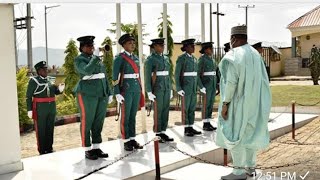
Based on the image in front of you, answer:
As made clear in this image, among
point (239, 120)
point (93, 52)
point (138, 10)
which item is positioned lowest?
point (239, 120)

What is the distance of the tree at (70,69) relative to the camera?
55.8 ft

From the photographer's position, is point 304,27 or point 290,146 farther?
point 304,27

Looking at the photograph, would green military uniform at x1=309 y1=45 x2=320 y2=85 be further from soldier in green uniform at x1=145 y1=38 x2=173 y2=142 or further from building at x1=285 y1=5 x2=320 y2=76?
soldier in green uniform at x1=145 y1=38 x2=173 y2=142

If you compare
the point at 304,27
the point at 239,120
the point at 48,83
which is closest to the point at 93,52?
the point at 48,83

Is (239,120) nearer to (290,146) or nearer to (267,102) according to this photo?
(267,102)

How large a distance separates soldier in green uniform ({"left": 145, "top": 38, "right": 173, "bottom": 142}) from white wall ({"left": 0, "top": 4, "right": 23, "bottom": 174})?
2206 millimetres

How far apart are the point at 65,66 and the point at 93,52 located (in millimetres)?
11818

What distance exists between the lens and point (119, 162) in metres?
5.88

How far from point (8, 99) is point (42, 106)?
1.55 metres

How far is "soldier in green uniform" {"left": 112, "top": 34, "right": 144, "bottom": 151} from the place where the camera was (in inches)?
251

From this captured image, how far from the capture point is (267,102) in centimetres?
493

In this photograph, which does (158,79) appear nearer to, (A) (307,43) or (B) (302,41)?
(A) (307,43)

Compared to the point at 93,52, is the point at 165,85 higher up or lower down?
lower down

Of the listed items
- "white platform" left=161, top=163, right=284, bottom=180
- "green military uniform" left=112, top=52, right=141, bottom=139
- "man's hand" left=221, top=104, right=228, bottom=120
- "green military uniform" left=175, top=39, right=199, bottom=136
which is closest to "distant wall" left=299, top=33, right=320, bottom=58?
"green military uniform" left=175, top=39, right=199, bottom=136
